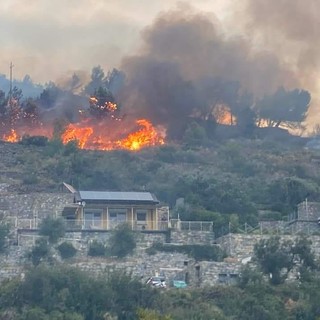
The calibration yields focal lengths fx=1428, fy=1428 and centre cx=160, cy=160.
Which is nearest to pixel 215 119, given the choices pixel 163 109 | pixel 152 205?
pixel 163 109

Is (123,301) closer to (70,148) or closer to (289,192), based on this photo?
(289,192)

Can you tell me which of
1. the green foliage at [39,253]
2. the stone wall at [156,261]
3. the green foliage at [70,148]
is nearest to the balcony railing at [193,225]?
the stone wall at [156,261]

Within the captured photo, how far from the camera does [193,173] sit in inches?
4011

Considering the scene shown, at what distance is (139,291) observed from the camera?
71.8 metres

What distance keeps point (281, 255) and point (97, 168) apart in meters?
29.3

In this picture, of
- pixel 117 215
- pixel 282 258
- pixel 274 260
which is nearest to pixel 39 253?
pixel 117 215

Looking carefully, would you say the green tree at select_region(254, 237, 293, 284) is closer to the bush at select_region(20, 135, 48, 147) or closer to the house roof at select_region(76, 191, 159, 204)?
the house roof at select_region(76, 191, 159, 204)

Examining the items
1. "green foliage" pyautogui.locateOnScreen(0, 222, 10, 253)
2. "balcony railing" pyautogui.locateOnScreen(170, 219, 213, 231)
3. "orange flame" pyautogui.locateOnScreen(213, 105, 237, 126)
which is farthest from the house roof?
"orange flame" pyautogui.locateOnScreen(213, 105, 237, 126)

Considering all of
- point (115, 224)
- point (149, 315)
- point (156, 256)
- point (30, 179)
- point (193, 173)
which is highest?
point (193, 173)

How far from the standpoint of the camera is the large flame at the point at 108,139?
11775 cm

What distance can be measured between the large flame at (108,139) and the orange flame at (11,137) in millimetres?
4051

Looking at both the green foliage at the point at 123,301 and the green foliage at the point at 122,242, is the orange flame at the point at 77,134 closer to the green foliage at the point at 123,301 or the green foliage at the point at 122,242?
the green foliage at the point at 122,242

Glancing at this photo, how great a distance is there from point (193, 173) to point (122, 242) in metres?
21.9

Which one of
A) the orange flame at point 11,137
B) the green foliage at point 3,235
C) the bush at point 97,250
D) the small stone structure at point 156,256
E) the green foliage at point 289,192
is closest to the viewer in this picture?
the small stone structure at point 156,256
